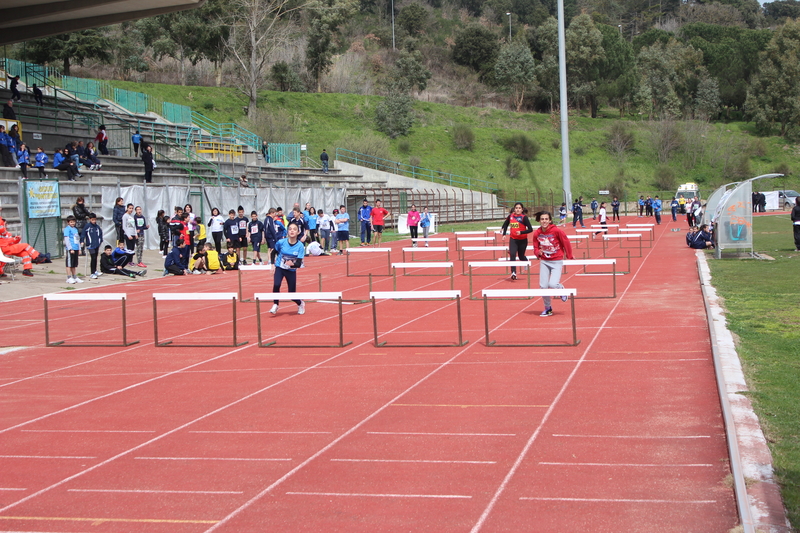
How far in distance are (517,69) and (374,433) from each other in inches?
3390

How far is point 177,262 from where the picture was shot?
24.0 m

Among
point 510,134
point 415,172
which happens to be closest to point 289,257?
point 415,172

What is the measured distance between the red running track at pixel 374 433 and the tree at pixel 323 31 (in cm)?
6785

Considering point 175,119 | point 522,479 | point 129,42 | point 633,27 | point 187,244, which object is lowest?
point 522,479

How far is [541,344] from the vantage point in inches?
435

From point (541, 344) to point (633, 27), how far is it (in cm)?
12222

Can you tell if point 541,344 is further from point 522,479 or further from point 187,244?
point 187,244

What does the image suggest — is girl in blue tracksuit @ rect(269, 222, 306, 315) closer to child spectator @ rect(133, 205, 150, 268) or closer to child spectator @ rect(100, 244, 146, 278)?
child spectator @ rect(100, 244, 146, 278)

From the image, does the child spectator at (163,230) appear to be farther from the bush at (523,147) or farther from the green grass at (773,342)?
the bush at (523,147)

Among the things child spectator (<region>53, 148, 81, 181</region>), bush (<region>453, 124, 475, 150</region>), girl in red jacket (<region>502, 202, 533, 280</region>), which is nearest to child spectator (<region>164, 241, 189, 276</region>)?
child spectator (<region>53, 148, 81, 181</region>)

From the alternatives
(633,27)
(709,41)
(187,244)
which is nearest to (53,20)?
Result: (187,244)

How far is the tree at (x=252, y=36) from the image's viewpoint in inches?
2459

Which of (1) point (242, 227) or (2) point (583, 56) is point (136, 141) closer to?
(1) point (242, 227)

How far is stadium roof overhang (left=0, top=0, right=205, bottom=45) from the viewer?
3084 cm
